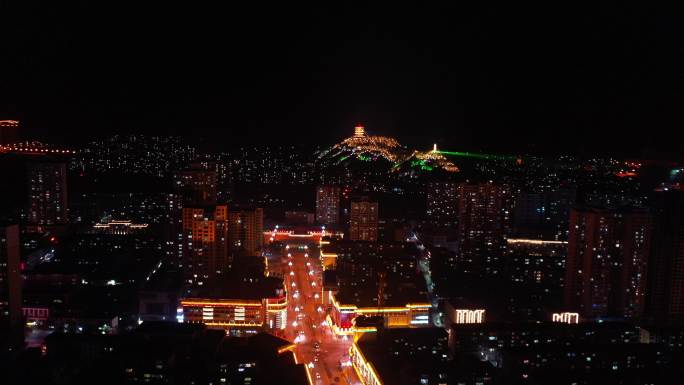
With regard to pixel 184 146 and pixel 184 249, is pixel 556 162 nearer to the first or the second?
pixel 184 249

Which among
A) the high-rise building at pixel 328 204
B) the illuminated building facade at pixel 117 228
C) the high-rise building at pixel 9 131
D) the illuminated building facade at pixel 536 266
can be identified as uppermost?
the high-rise building at pixel 9 131

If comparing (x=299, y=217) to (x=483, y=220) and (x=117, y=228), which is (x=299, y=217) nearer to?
(x=117, y=228)

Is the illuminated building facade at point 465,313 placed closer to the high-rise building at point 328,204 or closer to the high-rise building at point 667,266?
the high-rise building at point 667,266

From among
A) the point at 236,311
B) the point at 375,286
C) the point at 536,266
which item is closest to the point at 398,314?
the point at 375,286

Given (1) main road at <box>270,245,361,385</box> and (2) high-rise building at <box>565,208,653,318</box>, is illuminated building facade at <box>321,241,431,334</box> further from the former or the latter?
(2) high-rise building at <box>565,208,653,318</box>

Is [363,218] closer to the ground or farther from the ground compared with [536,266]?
farther from the ground

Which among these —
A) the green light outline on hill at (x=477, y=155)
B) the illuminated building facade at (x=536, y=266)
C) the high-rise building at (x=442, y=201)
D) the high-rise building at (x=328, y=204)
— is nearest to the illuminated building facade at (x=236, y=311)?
the illuminated building facade at (x=536, y=266)
